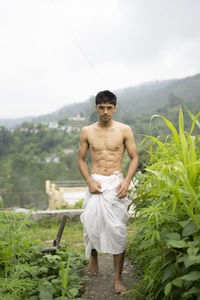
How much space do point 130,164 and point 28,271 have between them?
1.21 m

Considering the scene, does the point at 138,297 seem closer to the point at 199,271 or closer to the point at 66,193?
the point at 199,271

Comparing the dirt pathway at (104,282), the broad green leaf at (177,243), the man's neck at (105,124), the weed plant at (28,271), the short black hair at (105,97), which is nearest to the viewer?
the broad green leaf at (177,243)

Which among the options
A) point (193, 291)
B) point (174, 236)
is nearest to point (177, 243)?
point (174, 236)

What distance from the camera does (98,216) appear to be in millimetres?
2902

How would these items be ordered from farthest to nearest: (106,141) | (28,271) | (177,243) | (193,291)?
(106,141)
(28,271)
(177,243)
(193,291)

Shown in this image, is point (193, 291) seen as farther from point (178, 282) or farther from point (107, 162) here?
point (107, 162)

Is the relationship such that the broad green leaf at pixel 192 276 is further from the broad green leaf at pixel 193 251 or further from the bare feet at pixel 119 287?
the bare feet at pixel 119 287

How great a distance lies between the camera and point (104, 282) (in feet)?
10.0

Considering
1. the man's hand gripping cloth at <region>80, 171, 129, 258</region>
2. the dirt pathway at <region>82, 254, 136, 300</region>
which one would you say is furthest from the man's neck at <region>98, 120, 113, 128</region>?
the dirt pathway at <region>82, 254, 136, 300</region>

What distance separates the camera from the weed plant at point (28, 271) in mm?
2363

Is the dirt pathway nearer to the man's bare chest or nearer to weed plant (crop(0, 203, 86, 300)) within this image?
weed plant (crop(0, 203, 86, 300))

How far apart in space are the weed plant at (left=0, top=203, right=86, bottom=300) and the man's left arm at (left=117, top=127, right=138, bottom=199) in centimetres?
65

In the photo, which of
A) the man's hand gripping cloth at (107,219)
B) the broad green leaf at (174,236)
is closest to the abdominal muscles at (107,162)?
the man's hand gripping cloth at (107,219)

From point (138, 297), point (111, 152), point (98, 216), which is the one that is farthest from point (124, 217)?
point (138, 297)
